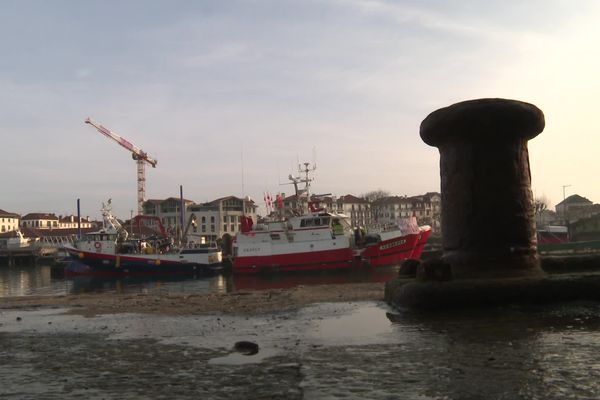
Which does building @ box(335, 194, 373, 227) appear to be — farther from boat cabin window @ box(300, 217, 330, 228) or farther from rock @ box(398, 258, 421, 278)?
rock @ box(398, 258, 421, 278)

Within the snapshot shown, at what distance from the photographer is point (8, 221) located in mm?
143375

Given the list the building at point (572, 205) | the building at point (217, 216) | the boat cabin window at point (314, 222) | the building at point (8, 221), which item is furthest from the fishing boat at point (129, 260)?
the building at point (8, 221)

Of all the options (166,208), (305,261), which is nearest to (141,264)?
(305,261)

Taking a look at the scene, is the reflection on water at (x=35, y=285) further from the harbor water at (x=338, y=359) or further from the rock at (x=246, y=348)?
the rock at (x=246, y=348)

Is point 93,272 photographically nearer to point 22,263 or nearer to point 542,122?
point 22,263

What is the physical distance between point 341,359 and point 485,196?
2158mm

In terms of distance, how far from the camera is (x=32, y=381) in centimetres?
279

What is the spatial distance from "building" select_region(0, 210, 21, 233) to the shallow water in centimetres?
15434

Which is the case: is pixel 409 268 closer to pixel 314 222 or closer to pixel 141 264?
pixel 314 222

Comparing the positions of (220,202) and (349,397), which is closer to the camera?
(349,397)

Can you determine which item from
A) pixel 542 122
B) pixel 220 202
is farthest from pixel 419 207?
pixel 542 122

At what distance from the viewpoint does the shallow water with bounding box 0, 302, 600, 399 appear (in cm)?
223

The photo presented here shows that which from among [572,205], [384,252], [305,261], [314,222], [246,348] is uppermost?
[572,205]

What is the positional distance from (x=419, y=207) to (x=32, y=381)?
145685 millimetres
